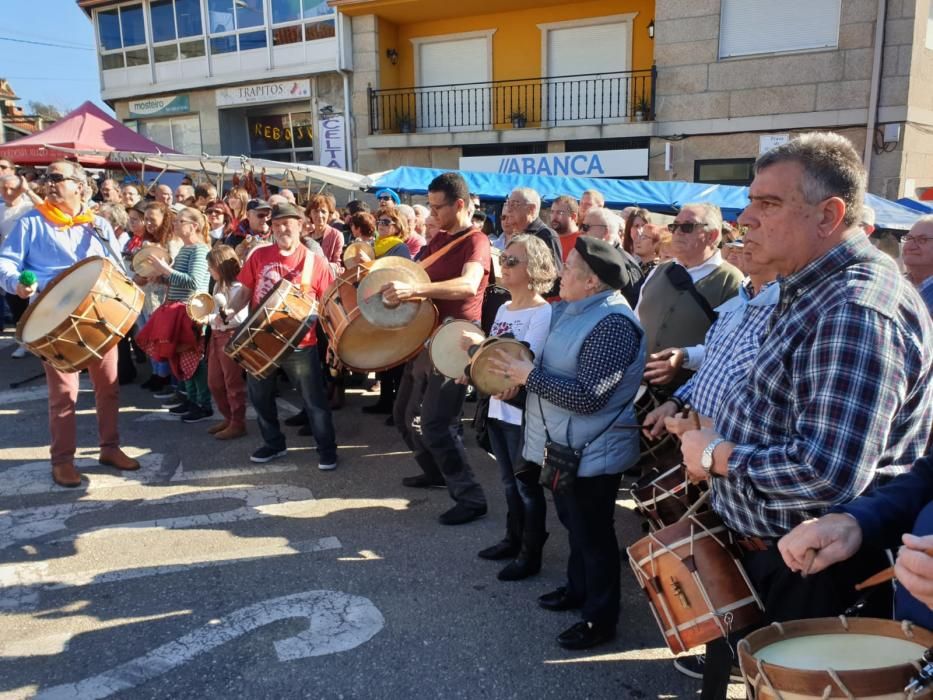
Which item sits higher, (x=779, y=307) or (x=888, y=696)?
(x=779, y=307)

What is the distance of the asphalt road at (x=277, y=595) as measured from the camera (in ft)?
9.61

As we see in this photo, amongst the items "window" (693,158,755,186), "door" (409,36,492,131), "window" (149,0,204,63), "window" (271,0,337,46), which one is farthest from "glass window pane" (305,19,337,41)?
"window" (693,158,755,186)

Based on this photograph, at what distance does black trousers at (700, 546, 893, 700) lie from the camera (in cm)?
193

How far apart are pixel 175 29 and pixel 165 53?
0.78m

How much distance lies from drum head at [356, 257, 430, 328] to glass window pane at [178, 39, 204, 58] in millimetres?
19698

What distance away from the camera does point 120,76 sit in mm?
21906

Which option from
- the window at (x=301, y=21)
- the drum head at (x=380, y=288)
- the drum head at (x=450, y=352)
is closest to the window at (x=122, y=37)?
the window at (x=301, y=21)

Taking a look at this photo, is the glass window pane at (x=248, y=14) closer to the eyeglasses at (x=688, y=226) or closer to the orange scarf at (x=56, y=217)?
the orange scarf at (x=56, y=217)

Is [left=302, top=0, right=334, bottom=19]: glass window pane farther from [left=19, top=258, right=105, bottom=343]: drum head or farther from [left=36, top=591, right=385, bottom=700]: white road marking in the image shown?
[left=36, top=591, right=385, bottom=700]: white road marking

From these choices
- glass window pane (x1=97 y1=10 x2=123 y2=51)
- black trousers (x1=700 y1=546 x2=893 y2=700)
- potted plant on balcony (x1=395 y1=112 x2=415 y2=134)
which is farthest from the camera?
glass window pane (x1=97 y1=10 x2=123 y2=51)

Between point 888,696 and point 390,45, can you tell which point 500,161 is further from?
point 888,696

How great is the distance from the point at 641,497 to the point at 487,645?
3.40 feet

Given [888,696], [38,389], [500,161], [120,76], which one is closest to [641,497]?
[888,696]

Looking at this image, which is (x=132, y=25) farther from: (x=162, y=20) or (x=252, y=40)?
(x=252, y=40)
